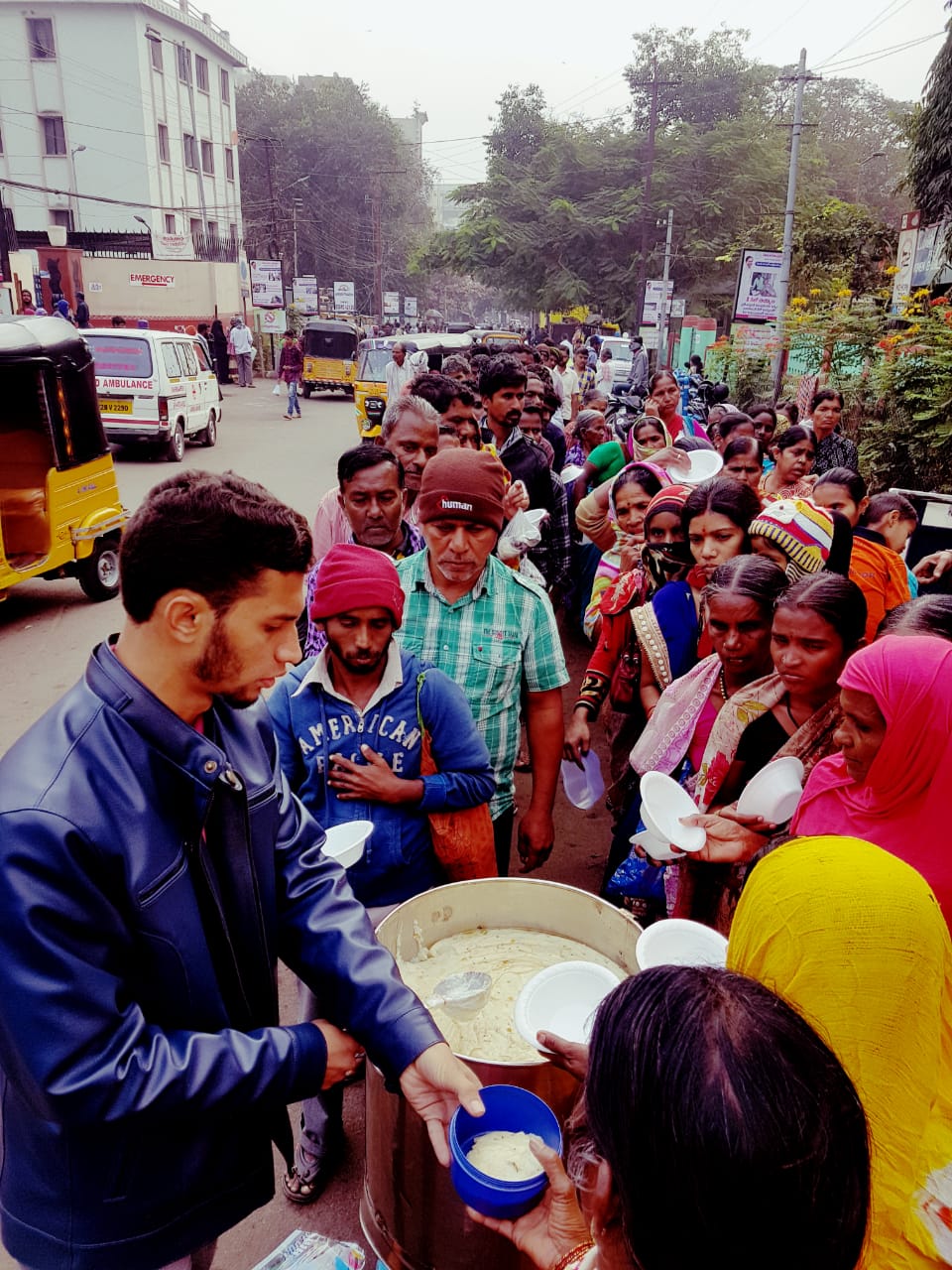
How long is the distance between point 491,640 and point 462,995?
1119 mm

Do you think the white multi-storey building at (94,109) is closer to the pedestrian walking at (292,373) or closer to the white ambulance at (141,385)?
the pedestrian walking at (292,373)

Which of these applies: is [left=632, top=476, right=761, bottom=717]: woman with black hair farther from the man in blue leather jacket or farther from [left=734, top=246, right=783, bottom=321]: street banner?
[left=734, top=246, right=783, bottom=321]: street banner

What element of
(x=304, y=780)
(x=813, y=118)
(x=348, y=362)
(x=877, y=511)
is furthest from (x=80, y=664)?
(x=813, y=118)

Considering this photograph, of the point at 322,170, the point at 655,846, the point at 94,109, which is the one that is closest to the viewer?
the point at 655,846

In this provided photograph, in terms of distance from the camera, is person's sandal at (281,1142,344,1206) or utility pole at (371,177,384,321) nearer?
person's sandal at (281,1142,344,1206)

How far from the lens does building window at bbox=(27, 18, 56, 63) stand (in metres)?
32.8

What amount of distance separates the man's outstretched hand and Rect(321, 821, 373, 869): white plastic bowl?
0.64 meters

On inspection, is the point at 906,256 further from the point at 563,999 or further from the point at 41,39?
the point at 41,39

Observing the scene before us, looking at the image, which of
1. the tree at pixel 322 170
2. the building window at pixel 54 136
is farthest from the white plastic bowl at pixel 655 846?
the tree at pixel 322 170

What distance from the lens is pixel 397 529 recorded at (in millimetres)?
3541

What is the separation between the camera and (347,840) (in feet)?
6.93

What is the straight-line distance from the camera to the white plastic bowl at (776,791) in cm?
218

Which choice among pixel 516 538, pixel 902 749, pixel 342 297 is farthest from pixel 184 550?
pixel 342 297

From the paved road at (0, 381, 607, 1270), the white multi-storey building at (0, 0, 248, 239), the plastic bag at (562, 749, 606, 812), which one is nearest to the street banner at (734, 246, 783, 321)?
the paved road at (0, 381, 607, 1270)
